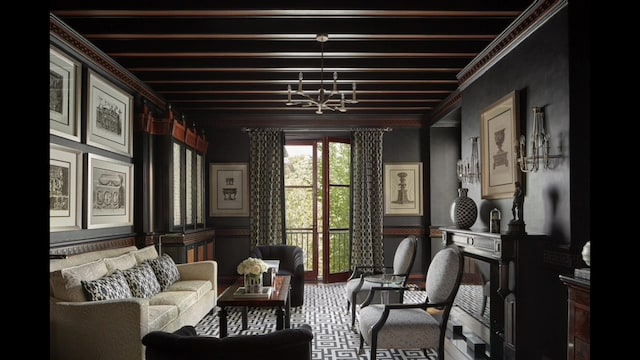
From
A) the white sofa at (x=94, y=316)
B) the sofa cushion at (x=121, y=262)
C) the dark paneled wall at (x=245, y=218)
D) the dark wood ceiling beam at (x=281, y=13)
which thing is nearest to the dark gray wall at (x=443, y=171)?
the dark paneled wall at (x=245, y=218)

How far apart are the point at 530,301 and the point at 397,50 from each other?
8.25ft

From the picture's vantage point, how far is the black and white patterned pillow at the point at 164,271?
15.4ft

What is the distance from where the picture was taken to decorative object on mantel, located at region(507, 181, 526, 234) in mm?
3416

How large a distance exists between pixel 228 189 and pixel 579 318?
20.0ft

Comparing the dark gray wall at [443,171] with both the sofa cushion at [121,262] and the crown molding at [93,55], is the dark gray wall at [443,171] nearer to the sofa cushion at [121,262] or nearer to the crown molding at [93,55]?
the crown molding at [93,55]

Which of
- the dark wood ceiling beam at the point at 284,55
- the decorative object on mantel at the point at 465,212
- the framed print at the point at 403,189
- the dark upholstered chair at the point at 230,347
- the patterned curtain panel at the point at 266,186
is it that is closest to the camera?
the dark upholstered chair at the point at 230,347

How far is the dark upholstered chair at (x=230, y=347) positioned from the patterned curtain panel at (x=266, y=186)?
221 inches

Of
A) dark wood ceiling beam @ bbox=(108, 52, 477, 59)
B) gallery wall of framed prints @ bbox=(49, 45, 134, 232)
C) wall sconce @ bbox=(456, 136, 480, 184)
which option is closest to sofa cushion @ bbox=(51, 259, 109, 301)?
gallery wall of framed prints @ bbox=(49, 45, 134, 232)

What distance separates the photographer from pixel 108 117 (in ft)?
15.3

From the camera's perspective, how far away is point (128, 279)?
13.0 feet

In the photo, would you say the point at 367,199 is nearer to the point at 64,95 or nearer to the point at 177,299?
the point at 177,299
